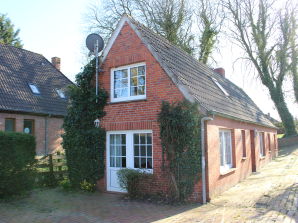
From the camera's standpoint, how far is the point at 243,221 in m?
6.86

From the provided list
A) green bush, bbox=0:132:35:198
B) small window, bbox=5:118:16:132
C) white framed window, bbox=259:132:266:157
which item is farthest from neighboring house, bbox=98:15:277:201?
small window, bbox=5:118:16:132

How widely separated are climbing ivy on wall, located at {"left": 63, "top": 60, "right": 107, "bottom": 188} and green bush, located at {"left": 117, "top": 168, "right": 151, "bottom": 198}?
157 centimetres

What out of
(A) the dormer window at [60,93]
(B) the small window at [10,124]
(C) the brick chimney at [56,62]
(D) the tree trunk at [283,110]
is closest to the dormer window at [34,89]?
(A) the dormer window at [60,93]

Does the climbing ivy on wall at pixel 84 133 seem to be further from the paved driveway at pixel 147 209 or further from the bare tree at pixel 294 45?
the bare tree at pixel 294 45

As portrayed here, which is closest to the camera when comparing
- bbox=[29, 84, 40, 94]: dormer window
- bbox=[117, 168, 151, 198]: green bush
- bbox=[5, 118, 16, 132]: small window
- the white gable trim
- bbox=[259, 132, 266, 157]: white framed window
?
bbox=[117, 168, 151, 198]: green bush

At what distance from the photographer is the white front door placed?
10047mm

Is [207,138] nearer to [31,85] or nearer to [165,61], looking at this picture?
[165,61]

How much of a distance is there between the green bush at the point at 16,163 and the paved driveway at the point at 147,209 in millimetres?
546

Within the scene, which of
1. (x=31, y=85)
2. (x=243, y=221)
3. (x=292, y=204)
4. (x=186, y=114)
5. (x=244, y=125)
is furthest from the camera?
(x=31, y=85)

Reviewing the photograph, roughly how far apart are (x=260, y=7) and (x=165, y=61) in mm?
23280

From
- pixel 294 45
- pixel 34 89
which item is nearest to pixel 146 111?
pixel 34 89

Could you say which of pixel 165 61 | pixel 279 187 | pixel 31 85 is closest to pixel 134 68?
A: pixel 165 61

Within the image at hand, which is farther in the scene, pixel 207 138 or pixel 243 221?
pixel 207 138

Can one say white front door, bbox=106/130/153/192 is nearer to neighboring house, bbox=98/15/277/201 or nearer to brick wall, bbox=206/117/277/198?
neighboring house, bbox=98/15/277/201
